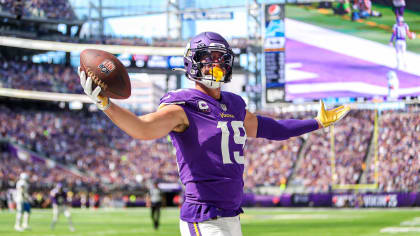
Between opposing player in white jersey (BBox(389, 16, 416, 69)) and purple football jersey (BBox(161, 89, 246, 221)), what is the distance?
20.5 metres

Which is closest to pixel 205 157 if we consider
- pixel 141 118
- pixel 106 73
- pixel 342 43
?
pixel 141 118

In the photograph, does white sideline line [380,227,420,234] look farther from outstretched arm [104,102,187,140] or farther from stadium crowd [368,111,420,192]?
outstretched arm [104,102,187,140]

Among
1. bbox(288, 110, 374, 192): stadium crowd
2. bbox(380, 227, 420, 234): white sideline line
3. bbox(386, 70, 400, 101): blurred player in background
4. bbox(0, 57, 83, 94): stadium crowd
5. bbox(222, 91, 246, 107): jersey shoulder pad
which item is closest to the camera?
bbox(222, 91, 246, 107): jersey shoulder pad

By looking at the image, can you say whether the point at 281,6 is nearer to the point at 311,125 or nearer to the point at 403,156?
the point at 403,156

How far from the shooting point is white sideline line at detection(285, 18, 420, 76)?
24.0 meters

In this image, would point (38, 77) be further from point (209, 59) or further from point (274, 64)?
point (209, 59)

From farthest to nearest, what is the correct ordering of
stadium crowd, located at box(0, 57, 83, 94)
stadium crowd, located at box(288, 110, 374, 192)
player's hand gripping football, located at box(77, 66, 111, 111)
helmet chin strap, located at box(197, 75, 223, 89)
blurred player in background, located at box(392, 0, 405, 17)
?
stadium crowd, located at box(0, 57, 83, 94), stadium crowd, located at box(288, 110, 374, 192), blurred player in background, located at box(392, 0, 405, 17), helmet chin strap, located at box(197, 75, 223, 89), player's hand gripping football, located at box(77, 66, 111, 111)

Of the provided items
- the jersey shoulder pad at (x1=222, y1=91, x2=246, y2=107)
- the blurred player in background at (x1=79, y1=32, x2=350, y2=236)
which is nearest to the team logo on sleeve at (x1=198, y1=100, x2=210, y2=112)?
the blurred player in background at (x1=79, y1=32, x2=350, y2=236)

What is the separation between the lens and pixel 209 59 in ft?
14.1

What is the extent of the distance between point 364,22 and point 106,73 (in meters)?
22.7

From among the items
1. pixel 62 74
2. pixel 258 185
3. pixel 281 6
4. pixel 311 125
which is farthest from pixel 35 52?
pixel 311 125

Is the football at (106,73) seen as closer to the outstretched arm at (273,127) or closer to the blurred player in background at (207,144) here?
the blurred player in background at (207,144)

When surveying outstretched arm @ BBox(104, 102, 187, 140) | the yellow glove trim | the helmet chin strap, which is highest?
the helmet chin strap

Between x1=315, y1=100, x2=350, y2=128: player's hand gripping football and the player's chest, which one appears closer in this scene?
the player's chest
